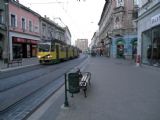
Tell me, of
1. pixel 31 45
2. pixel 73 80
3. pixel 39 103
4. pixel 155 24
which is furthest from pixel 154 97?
pixel 31 45

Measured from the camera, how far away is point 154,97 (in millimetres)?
8688

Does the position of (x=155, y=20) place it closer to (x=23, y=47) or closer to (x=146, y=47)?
(x=146, y=47)

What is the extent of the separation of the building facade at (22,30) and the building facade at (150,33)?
19405 millimetres

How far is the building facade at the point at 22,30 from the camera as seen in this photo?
3766cm

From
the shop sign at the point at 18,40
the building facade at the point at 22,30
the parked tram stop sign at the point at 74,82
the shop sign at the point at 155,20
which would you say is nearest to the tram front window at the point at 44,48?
the building facade at the point at 22,30

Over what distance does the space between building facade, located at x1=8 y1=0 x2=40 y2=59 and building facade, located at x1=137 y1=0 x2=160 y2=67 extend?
63.7 feet

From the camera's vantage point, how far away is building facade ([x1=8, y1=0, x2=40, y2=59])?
37656 millimetres

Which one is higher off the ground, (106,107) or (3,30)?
(3,30)

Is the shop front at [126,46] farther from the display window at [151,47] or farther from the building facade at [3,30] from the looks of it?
the building facade at [3,30]

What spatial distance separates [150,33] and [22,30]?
81.5 ft

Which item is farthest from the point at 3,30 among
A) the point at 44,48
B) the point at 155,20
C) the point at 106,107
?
the point at 106,107

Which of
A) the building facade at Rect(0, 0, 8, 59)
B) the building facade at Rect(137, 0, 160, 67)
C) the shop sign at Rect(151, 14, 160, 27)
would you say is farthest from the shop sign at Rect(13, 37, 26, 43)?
the shop sign at Rect(151, 14, 160, 27)

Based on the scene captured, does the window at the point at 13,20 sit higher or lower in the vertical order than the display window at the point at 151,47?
higher

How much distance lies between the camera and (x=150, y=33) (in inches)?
910
